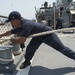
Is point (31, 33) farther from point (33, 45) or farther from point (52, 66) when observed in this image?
point (52, 66)

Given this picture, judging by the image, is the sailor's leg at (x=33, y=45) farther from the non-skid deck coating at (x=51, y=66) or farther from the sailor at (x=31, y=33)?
the non-skid deck coating at (x=51, y=66)

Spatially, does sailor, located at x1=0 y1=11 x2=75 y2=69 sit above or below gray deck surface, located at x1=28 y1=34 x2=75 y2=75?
above

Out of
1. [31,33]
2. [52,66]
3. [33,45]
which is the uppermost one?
[31,33]

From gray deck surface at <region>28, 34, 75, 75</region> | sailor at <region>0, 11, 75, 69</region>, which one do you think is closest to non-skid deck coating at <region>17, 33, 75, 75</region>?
gray deck surface at <region>28, 34, 75, 75</region>

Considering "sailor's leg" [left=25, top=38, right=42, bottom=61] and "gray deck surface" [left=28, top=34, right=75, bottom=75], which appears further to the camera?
"sailor's leg" [left=25, top=38, right=42, bottom=61]

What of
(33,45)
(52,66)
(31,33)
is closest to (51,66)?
(52,66)

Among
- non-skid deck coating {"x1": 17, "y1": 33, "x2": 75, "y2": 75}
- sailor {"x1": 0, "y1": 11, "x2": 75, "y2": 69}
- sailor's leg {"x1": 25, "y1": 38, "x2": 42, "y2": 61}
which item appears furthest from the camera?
sailor's leg {"x1": 25, "y1": 38, "x2": 42, "y2": 61}

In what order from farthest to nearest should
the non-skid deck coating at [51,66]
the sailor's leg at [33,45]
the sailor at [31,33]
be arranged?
the sailor's leg at [33,45] < the non-skid deck coating at [51,66] < the sailor at [31,33]

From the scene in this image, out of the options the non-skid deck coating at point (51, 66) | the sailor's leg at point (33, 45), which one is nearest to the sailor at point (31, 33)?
the sailor's leg at point (33, 45)

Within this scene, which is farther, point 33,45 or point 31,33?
point 33,45

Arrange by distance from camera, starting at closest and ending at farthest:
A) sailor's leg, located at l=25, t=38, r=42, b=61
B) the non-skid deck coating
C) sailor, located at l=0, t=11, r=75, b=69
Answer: sailor, located at l=0, t=11, r=75, b=69 → the non-skid deck coating → sailor's leg, located at l=25, t=38, r=42, b=61

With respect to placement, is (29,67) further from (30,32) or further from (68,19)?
(68,19)

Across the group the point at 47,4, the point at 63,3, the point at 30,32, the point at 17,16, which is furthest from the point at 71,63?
the point at 47,4

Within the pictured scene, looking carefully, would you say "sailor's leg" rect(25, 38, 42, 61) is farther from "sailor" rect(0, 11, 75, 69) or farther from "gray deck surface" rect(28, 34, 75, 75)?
"gray deck surface" rect(28, 34, 75, 75)
